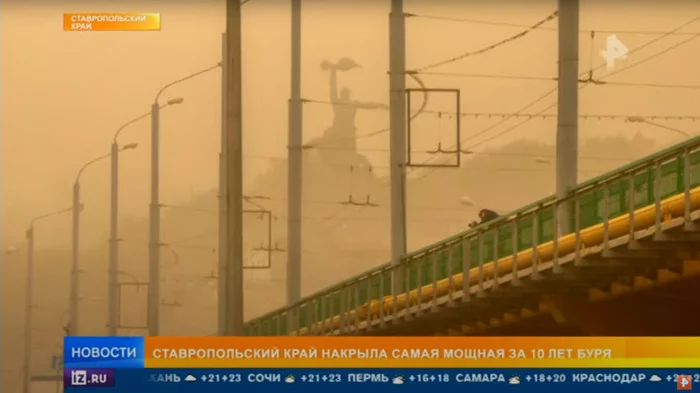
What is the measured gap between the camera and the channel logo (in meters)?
10.7

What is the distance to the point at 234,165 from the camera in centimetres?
1196

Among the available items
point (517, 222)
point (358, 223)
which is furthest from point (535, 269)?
point (358, 223)

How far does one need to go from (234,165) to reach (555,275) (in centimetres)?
276

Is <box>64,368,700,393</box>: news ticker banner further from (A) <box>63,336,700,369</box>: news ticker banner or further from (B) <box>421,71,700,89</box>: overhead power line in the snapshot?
(B) <box>421,71,700,89</box>: overhead power line

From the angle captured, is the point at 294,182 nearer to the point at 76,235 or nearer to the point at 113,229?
the point at 113,229

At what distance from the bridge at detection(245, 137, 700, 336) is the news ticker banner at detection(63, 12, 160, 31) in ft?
6.16

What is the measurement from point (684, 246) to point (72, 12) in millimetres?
4320

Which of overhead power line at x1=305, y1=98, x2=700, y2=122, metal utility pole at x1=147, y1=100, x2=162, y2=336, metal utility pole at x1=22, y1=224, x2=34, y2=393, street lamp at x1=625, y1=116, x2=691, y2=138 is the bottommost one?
metal utility pole at x1=22, y1=224, x2=34, y2=393

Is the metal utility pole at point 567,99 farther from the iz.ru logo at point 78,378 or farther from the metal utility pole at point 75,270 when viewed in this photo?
the iz.ru logo at point 78,378

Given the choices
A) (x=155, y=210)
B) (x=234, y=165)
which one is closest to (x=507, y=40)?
(x=234, y=165)

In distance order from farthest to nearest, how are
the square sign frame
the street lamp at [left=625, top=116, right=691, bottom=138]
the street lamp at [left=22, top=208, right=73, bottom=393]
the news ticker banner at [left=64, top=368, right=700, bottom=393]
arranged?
the square sign frame → the street lamp at [left=625, top=116, right=691, bottom=138] → the street lamp at [left=22, top=208, right=73, bottom=393] → the news ticker banner at [left=64, top=368, right=700, bottom=393]

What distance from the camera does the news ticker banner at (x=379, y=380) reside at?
1071 centimetres

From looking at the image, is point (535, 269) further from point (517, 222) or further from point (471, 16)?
point (471, 16)

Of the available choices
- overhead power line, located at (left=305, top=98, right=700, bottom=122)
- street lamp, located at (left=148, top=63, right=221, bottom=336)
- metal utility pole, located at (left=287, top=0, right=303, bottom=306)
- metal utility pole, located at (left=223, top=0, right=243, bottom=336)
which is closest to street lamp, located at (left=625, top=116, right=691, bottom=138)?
overhead power line, located at (left=305, top=98, right=700, bottom=122)
